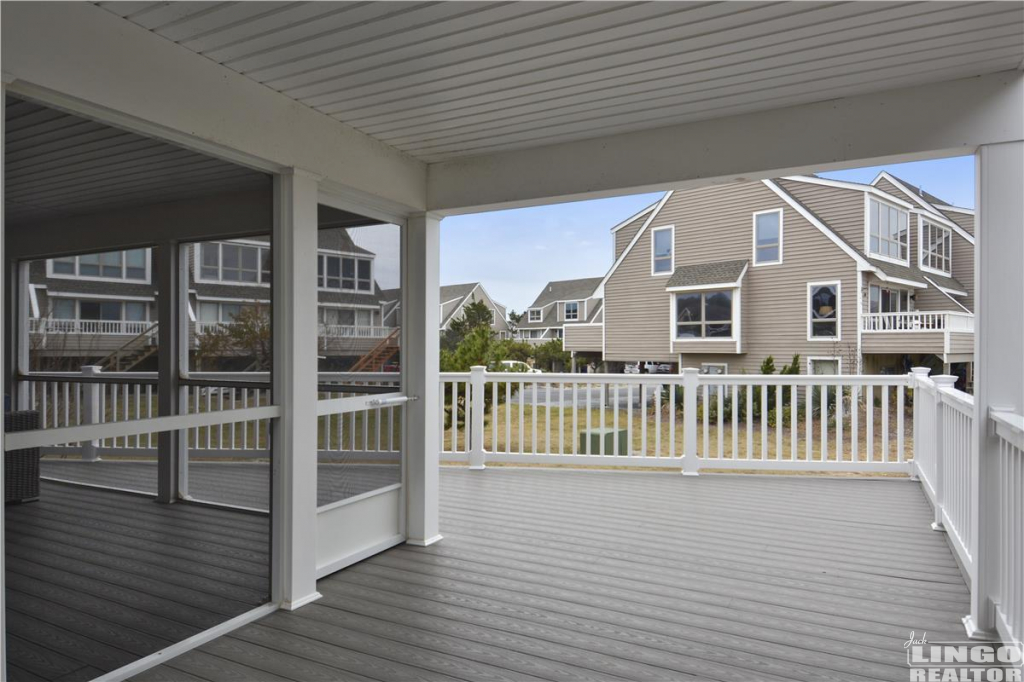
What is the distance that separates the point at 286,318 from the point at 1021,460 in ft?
9.96

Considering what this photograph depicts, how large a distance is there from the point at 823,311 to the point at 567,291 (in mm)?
7472

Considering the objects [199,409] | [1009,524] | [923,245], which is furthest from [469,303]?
[1009,524]

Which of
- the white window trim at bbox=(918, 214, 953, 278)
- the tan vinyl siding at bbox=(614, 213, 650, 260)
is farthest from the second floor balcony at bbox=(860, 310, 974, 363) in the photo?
the tan vinyl siding at bbox=(614, 213, 650, 260)

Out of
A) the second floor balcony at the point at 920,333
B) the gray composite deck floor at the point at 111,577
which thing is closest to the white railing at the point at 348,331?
the gray composite deck floor at the point at 111,577

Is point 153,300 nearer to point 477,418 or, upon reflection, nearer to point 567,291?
point 477,418

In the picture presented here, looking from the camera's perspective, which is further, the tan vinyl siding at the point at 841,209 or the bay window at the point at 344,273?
the tan vinyl siding at the point at 841,209

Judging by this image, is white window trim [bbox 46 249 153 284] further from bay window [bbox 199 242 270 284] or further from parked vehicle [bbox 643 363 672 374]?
parked vehicle [bbox 643 363 672 374]

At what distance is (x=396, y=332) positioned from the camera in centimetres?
390

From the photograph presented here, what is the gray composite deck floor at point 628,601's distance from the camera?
2.41m

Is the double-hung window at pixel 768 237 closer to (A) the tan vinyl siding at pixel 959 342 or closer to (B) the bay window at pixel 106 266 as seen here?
(A) the tan vinyl siding at pixel 959 342

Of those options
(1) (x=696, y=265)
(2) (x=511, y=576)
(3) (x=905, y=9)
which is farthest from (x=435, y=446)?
(1) (x=696, y=265)

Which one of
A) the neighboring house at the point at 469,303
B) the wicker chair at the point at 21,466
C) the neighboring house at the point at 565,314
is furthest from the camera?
the neighboring house at the point at 565,314

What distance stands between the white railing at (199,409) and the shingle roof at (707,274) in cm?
1201

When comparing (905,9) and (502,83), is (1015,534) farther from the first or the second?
(502,83)
